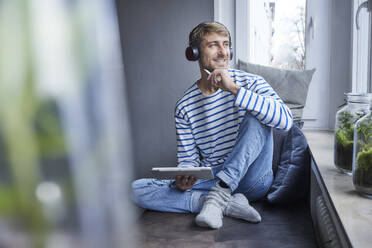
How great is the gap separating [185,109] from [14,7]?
69.7 inches

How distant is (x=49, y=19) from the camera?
11 cm

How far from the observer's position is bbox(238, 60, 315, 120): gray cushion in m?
2.24

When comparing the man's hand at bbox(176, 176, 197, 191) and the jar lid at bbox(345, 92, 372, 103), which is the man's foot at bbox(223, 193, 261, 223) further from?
the jar lid at bbox(345, 92, 372, 103)

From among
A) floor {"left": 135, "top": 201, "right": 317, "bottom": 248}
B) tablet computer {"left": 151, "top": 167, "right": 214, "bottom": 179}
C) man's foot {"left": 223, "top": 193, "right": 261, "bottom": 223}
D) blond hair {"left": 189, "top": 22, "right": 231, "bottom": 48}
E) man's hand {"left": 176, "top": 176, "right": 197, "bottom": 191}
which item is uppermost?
blond hair {"left": 189, "top": 22, "right": 231, "bottom": 48}

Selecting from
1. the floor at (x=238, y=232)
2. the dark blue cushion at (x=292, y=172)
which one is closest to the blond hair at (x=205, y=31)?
the dark blue cushion at (x=292, y=172)

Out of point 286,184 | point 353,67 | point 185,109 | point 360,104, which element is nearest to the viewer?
point 360,104

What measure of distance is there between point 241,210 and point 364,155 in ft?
1.92

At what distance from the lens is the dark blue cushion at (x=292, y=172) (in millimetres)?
1607

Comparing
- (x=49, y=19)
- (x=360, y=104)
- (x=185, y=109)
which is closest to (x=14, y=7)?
(x=49, y=19)

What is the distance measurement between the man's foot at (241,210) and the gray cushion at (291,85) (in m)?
0.86

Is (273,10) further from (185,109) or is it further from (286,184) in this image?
(286,184)

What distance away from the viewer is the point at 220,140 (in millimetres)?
1821

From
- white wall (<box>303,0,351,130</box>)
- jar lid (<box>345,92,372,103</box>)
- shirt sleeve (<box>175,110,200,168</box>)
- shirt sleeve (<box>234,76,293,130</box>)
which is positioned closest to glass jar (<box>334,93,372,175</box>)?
jar lid (<box>345,92,372,103</box>)

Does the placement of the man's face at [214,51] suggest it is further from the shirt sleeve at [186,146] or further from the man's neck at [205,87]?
the shirt sleeve at [186,146]
